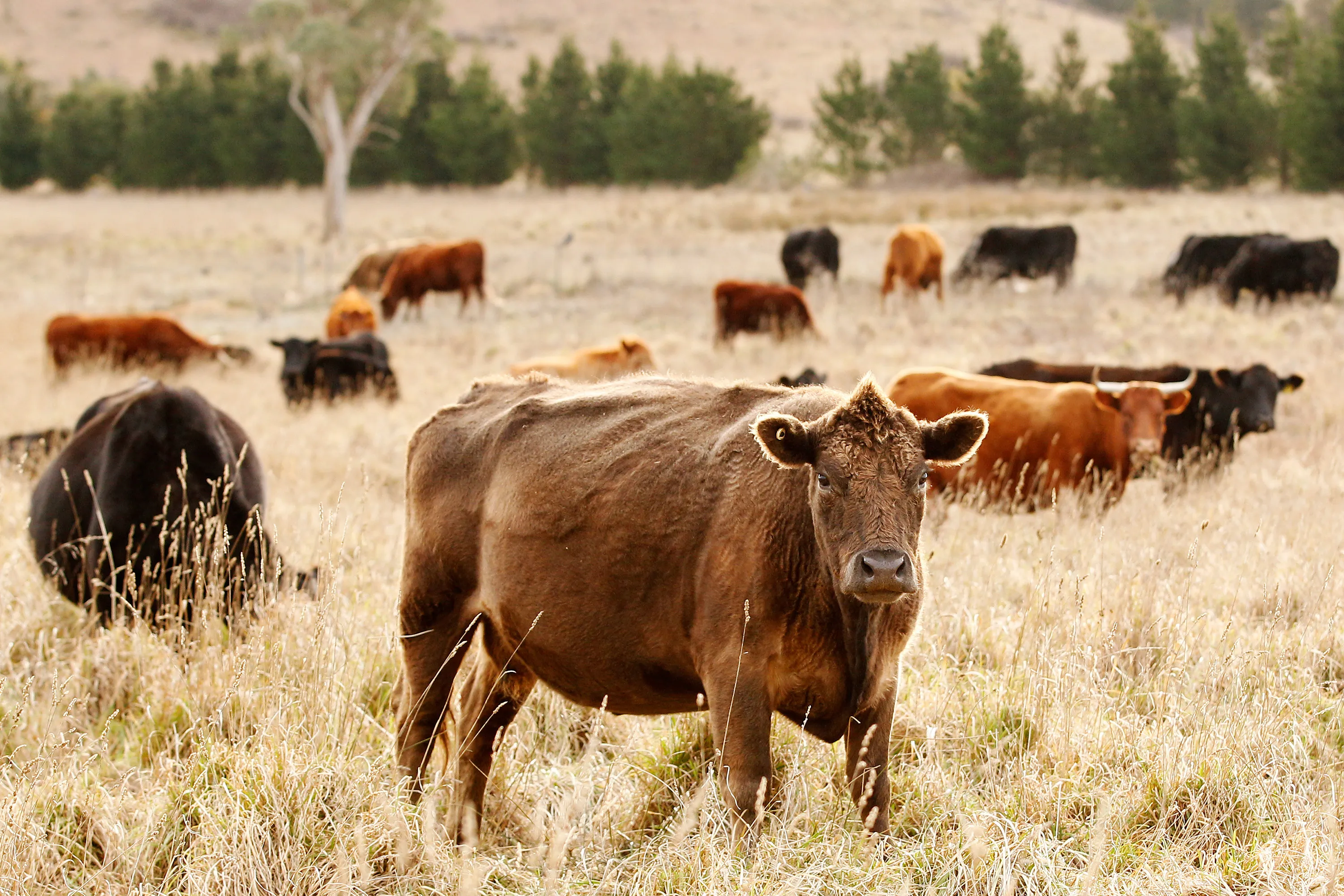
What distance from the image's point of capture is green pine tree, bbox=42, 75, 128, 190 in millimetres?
61250

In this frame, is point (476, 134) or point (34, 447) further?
point (476, 134)

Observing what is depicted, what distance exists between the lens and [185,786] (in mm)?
3979

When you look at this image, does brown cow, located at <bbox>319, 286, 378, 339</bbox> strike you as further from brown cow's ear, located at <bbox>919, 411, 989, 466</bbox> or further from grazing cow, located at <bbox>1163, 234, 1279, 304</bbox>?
brown cow's ear, located at <bbox>919, 411, 989, 466</bbox>

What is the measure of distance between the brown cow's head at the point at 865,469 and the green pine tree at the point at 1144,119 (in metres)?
51.0

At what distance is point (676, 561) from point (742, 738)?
0.57m

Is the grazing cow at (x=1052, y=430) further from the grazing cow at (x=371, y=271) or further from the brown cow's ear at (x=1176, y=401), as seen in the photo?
the grazing cow at (x=371, y=271)

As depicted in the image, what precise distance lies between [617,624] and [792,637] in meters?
0.61

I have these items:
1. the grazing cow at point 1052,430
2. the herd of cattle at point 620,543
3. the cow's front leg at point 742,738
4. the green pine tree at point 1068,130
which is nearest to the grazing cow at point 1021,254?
the grazing cow at point 1052,430

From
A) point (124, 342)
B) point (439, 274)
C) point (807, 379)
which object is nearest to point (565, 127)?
point (439, 274)

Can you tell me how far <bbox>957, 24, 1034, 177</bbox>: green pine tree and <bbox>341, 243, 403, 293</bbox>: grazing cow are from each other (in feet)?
107

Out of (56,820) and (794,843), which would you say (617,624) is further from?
(56,820)

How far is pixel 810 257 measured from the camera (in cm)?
2595

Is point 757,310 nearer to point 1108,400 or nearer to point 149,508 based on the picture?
point 1108,400

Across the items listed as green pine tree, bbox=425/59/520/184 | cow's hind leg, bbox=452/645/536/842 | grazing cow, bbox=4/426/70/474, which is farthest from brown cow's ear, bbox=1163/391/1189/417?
green pine tree, bbox=425/59/520/184
